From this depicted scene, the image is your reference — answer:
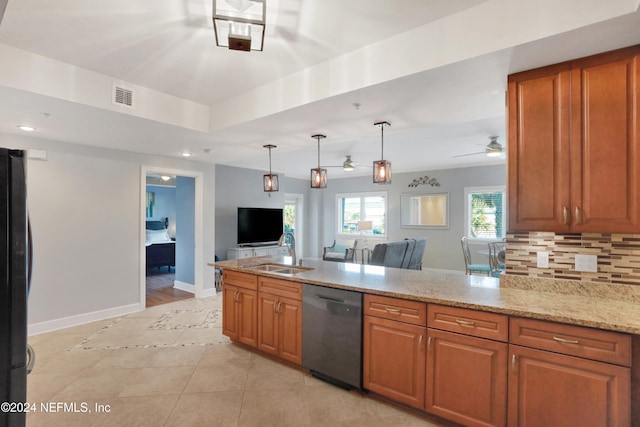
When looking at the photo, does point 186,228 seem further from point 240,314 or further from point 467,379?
point 467,379

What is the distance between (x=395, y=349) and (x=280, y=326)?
3.66 feet

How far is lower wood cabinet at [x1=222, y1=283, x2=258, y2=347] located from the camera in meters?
3.05

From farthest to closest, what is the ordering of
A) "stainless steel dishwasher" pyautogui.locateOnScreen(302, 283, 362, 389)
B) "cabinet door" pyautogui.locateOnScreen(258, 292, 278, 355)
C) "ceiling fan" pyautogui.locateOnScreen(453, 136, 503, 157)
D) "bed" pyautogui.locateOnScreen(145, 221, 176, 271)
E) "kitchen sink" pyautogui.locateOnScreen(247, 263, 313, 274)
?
"bed" pyautogui.locateOnScreen(145, 221, 176, 271)
"ceiling fan" pyautogui.locateOnScreen(453, 136, 503, 157)
"kitchen sink" pyautogui.locateOnScreen(247, 263, 313, 274)
"cabinet door" pyautogui.locateOnScreen(258, 292, 278, 355)
"stainless steel dishwasher" pyautogui.locateOnScreen(302, 283, 362, 389)

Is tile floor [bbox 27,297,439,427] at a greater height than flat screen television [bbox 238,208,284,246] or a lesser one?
lesser

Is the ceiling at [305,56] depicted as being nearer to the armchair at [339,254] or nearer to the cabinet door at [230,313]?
the cabinet door at [230,313]

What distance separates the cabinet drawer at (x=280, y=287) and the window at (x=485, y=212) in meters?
5.43

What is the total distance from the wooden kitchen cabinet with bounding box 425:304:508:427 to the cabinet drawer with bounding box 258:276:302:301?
114cm

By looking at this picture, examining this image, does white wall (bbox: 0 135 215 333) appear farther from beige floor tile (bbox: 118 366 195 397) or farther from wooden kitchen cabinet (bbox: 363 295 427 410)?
wooden kitchen cabinet (bbox: 363 295 427 410)

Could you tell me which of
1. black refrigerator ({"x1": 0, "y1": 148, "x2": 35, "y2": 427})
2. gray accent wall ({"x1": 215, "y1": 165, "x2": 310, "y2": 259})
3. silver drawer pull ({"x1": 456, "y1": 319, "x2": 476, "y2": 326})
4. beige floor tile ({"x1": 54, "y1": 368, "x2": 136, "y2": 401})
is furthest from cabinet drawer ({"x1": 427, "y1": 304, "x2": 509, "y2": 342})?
gray accent wall ({"x1": 215, "y1": 165, "x2": 310, "y2": 259})

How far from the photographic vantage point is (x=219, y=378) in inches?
105

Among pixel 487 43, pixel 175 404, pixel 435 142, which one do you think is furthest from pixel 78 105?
pixel 435 142

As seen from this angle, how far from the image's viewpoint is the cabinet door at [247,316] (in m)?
3.04

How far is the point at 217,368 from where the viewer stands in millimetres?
2842

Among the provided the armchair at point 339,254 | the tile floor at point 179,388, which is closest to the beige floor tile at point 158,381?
the tile floor at point 179,388
